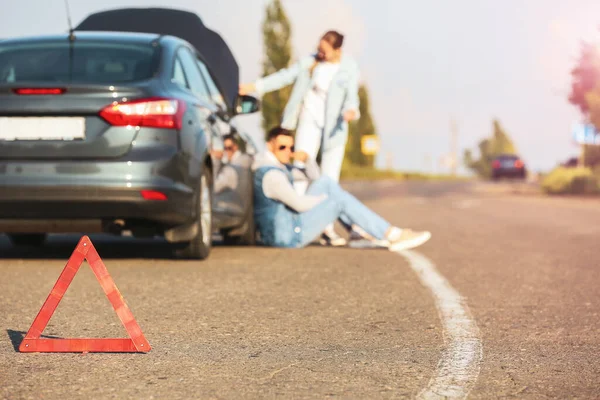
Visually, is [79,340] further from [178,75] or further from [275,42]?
[275,42]

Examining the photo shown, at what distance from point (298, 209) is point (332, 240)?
3.72 ft

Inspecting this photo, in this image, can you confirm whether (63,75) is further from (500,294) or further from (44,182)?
(500,294)

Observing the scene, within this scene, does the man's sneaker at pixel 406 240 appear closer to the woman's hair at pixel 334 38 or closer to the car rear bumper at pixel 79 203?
the woman's hair at pixel 334 38

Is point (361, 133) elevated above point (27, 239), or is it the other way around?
point (27, 239)

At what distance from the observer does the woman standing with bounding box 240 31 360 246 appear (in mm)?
10719

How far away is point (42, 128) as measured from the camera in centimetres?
759

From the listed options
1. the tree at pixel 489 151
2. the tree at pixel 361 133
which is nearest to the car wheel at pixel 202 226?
the tree at pixel 361 133

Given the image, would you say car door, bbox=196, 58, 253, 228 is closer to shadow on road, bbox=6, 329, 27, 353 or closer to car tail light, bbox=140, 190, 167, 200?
car tail light, bbox=140, 190, 167, 200

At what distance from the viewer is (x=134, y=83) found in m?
7.73

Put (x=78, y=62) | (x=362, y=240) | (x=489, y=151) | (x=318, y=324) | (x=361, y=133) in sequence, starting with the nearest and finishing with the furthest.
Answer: (x=318, y=324)
(x=78, y=62)
(x=362, y=240)
(x=361, y=133)
(x=489, y=151)

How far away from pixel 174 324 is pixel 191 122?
9.43 ft

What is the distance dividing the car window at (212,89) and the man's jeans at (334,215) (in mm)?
1170

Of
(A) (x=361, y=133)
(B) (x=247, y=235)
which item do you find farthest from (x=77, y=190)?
(A) (x=361, y=133)

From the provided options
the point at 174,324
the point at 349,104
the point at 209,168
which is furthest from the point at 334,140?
the point at 174,324
